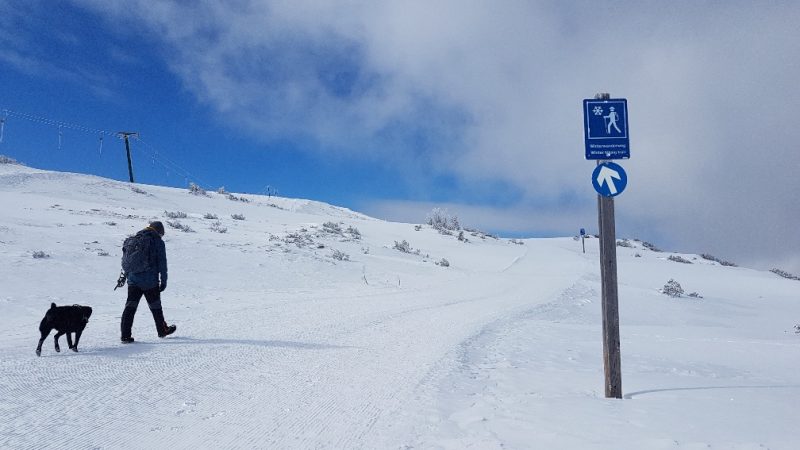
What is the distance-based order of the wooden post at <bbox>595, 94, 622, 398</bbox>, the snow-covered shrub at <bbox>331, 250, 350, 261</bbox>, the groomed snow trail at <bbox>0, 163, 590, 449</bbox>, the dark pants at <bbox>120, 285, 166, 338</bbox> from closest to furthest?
the groomed snow trail at <bbox>0, 163, 590, 449</bbox> < the wooden post at <bbox>595, 94, 622, 398</bbox> < the dark pants at <bbox>120, 285, 166, 338</bbox> < the snow-covered shrub at <bbox>331, 250, 350, 261</bbox>

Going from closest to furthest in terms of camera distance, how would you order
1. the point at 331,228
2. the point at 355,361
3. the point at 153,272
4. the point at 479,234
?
the point at 355,361, the point at 153,272, the point at 331,228, the point at 479,234

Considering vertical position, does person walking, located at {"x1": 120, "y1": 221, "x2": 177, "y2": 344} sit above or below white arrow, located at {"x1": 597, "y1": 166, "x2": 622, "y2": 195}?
below

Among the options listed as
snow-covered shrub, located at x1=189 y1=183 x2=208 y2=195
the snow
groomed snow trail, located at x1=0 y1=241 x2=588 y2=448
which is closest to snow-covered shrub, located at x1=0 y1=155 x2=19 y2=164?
snow-covered shrub, located at x1=189 y1=183 x2=208 y2=195

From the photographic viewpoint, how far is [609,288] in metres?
5.87

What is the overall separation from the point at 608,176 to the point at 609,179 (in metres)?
0.04

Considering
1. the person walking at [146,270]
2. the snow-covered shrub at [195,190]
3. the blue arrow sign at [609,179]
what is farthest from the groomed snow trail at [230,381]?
the snow-covered shrub at [195,190]

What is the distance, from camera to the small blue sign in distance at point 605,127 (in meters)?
5.90

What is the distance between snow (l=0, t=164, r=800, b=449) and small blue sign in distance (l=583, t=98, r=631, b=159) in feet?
9.61

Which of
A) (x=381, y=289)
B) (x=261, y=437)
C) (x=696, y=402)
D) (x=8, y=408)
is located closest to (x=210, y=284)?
(x=381, y=289)

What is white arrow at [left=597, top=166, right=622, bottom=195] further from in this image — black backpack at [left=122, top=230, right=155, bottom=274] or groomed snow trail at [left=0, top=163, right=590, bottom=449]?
black backpack at [left=122, top=230, right=155, bottom=274]

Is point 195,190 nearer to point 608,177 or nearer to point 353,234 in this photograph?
point 353,234

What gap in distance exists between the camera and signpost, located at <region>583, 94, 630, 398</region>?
5840mm

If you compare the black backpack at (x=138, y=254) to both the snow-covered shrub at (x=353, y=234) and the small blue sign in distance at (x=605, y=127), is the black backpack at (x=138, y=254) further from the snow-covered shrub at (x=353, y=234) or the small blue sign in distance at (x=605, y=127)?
the snow-covered shrub at (x=353, y=234)

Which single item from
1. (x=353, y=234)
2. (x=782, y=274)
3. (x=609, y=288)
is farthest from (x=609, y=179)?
(x=782, y=274)
